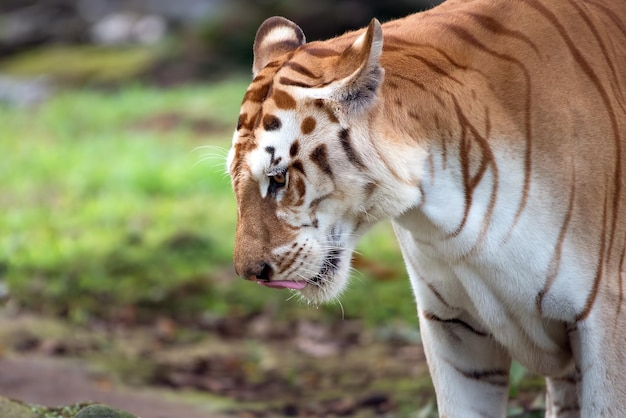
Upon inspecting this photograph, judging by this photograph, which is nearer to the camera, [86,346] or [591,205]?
[591,205]

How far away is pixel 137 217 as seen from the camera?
780 centimetres

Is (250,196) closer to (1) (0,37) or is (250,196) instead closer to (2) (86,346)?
(2) (86,346)

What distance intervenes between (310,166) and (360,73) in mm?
293

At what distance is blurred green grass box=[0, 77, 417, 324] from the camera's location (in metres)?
6.54

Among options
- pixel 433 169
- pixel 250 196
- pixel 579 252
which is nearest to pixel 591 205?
pixel 579 252

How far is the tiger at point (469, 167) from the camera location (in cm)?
293

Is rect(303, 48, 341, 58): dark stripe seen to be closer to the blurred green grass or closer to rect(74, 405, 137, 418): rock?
rect(74, 405, 137, 418): rock

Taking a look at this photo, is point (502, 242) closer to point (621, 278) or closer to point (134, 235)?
point (621, 278)

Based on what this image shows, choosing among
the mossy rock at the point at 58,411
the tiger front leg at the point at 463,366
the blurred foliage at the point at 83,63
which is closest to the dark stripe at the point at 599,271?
the tiger front leg at the point at 463,366

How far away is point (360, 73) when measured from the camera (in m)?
2.83

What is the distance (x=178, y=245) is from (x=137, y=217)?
30.1 inches

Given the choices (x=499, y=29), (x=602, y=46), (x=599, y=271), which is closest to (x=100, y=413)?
(x=599, y=271)

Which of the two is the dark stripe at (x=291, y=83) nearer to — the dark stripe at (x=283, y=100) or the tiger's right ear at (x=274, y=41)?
the dark stripe at (x=283, y=100)

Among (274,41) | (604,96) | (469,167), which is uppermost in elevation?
(274,41)
